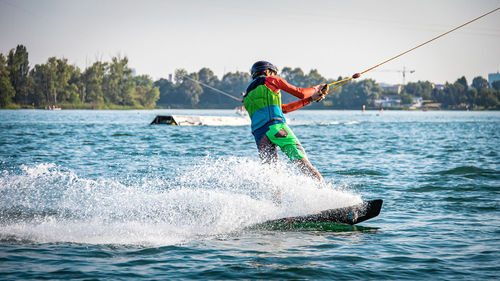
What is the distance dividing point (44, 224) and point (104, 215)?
2.94 ft

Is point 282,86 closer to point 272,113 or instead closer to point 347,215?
point 272,113

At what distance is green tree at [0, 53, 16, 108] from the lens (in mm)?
133750

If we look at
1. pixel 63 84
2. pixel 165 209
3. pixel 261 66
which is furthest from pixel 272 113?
pixel 63 84

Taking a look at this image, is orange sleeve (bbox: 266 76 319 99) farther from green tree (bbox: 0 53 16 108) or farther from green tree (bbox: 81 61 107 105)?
green tree (bbox: 81 61 107 105)

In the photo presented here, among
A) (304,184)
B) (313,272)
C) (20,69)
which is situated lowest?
(313,272)

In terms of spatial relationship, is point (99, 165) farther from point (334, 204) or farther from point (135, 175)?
point (334, 204)

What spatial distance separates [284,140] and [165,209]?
224 cm

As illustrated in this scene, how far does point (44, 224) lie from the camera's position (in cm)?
728

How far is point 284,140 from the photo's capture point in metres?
7.41

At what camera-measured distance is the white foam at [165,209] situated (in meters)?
6.96

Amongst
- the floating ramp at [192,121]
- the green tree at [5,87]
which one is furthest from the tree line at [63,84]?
the floating ramp at [192,121]

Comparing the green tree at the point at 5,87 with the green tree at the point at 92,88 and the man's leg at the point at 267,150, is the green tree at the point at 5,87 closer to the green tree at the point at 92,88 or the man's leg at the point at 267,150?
the green tree at the point at 92,88

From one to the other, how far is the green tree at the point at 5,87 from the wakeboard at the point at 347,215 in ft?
467

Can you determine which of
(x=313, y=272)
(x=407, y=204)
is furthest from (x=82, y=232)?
(x=407, y=204)
